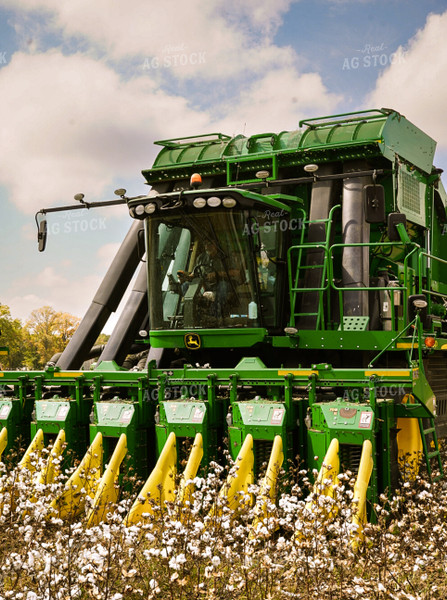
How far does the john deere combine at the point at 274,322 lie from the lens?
23.4ft

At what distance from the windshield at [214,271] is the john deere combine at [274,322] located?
0.02 meters

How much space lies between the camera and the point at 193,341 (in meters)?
8.88

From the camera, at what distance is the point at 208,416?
757 cm

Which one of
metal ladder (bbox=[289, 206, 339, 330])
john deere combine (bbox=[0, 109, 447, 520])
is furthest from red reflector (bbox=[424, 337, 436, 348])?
metal ladder (bbox=[289, 206, 339, 330])

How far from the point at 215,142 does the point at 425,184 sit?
3480 mm

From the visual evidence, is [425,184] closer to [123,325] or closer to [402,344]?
[402,344]

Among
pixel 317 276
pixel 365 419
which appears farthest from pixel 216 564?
pixel 317 276

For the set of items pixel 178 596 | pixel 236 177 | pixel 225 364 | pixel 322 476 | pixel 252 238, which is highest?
pixel 236 177

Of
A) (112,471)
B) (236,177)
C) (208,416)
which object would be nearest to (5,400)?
(112,471)

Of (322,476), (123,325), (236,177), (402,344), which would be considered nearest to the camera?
(322,476)

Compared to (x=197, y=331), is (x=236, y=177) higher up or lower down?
higher up

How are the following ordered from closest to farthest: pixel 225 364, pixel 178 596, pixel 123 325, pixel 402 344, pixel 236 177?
pixel 178 596
pixel 402 344
pixel 225 364
pixel 236 177
pixel 123 325

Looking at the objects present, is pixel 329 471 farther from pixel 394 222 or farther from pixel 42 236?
pixel 42 236

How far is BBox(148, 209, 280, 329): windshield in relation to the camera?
29.0 feet
